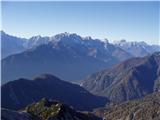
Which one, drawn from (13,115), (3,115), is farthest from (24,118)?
(3,115)

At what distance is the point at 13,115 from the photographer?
16475 centimetres

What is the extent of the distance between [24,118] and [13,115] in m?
18.7

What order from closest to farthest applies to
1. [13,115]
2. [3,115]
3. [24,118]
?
[3,115] → [13,115] → [24,118]

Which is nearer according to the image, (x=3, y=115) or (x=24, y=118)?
(x=3, y=115)

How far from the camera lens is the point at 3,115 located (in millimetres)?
151000

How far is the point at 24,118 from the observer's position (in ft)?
600

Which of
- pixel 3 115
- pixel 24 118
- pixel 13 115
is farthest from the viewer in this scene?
pixel 24 118

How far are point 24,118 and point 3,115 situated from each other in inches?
1284

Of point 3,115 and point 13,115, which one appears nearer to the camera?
point 3,115

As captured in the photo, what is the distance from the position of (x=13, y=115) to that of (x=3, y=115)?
45.8 ft

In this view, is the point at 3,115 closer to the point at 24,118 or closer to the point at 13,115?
the point at 13,115
